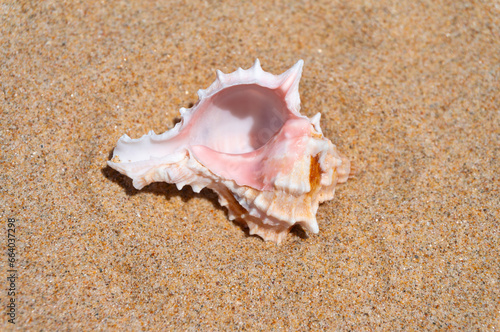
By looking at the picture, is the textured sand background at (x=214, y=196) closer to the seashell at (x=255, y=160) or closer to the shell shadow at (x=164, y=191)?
the shell shadow at (x=164, y=191)

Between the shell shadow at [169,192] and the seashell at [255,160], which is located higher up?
the seashell at [255,160]

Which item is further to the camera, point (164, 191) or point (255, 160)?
point (164, 191)

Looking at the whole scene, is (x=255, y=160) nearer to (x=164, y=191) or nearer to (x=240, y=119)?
(x=240, y=119)

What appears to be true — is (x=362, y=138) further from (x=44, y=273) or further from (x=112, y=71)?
(x=44, y=273)

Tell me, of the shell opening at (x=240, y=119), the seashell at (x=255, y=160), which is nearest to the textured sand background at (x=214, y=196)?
the seashell at (x=255, y=160)

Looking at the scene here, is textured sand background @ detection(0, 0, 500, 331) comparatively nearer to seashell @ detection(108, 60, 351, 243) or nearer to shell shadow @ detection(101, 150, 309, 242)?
shell shadow @ detection(101, 150, 309, 242)

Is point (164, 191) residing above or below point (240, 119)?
below

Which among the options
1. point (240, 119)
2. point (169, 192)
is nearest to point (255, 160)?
point (240, 119)
